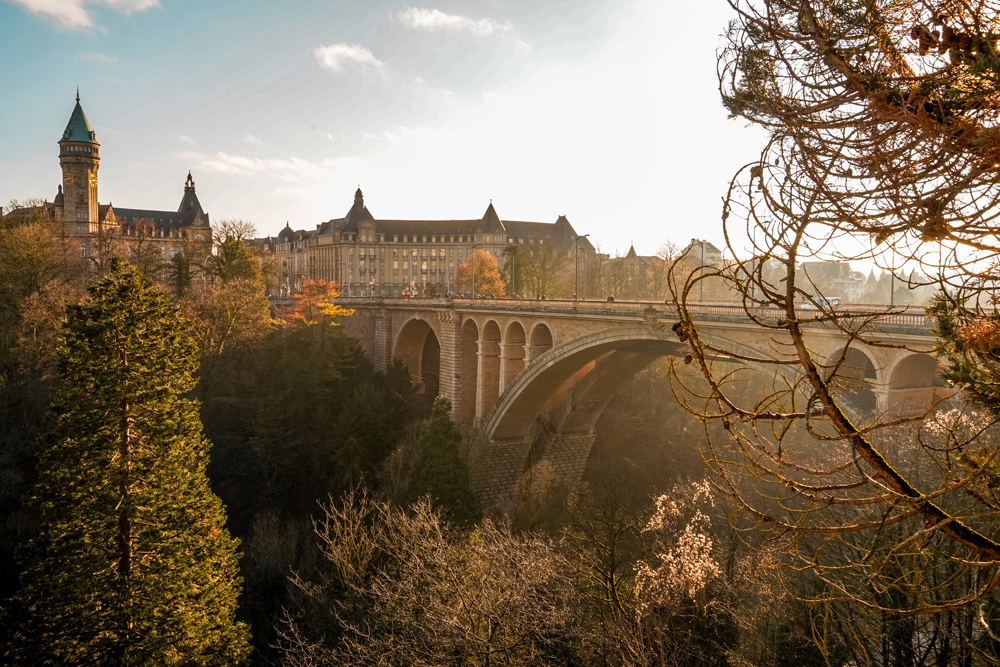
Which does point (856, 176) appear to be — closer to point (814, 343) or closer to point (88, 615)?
point (814, 343)

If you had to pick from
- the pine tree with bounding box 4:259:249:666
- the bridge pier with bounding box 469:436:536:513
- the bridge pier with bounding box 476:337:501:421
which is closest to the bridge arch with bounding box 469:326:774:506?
the bridge pier with bounding box 469:436:536:513

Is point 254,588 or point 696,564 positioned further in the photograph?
point 254,588

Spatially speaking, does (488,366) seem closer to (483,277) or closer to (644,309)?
(644,309)

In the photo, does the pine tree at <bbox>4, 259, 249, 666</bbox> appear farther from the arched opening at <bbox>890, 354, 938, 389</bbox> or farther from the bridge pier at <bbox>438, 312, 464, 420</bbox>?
the bridge pier at <bbox>438, 312, 464, 420</bbox>

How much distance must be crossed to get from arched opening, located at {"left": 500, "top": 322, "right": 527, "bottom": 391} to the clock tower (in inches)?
2281

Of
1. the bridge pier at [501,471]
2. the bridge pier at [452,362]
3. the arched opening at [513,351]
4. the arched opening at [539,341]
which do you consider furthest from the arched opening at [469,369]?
the arched opening at [539,341]

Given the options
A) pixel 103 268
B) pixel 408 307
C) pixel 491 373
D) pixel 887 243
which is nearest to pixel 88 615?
pixel 887 243

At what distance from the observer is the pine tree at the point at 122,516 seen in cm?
1323

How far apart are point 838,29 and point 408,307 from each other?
39.3 m

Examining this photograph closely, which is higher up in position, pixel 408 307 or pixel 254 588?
pixel 408 307

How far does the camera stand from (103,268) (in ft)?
117

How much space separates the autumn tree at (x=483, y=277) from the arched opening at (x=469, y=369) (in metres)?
25.1

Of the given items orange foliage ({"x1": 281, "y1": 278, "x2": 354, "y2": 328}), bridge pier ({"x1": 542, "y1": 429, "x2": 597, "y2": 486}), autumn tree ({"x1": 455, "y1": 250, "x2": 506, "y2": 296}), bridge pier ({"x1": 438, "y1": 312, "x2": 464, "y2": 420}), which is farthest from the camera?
autumn tree ({"x1": 455, "y1": 250, "x2": 506, "y2": 296})

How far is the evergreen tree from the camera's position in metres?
22.1
